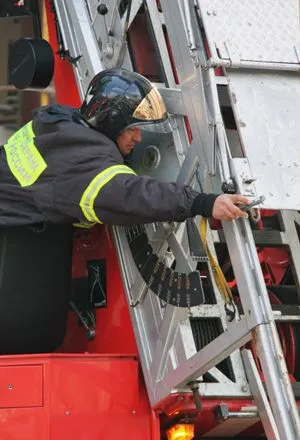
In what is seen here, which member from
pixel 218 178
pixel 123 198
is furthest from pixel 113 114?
pixel 218 178

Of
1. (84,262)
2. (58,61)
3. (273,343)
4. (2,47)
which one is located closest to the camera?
(273,343)

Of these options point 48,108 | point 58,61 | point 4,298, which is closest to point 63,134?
point 48,108

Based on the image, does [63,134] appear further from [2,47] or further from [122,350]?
[2,47]

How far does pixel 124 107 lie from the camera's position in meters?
4.47

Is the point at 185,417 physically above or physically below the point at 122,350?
below

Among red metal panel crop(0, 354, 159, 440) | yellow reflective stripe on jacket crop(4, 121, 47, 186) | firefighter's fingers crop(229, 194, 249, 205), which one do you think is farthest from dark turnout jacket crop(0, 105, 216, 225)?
red metal panel crop(0, 354, 159, 440)

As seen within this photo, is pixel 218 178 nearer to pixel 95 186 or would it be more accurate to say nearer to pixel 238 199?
pixel 238 199

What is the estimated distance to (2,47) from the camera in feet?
21.1

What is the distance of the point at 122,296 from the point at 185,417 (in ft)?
2.04

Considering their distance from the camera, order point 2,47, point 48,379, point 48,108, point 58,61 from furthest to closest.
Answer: point 2,47 → point 58,61 → point 48,108 → point 48,379

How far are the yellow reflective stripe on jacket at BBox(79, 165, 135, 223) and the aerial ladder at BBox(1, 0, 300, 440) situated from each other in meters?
0.27

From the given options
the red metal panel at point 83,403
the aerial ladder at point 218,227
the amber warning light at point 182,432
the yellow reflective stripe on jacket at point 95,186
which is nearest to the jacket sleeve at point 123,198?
the yellow reflective stripe on jacket at point 95,186

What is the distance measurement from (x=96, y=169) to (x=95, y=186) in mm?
73

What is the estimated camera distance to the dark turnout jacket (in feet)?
13.5
